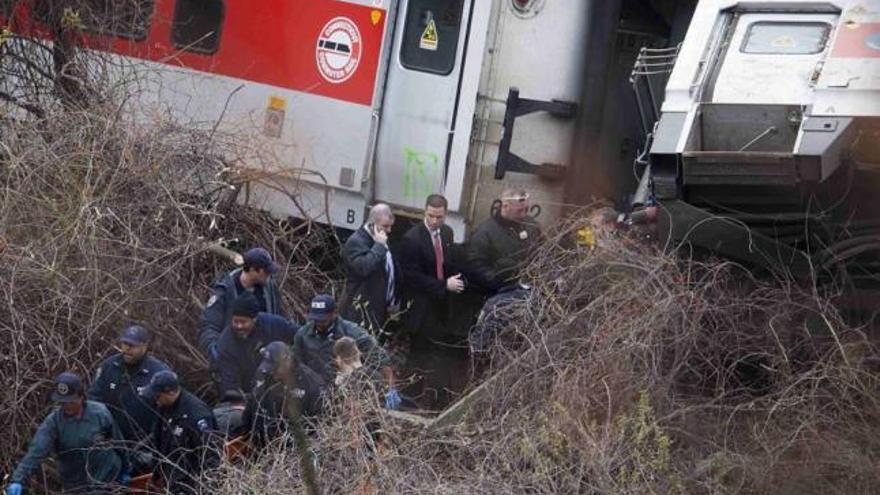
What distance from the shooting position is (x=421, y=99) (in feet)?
40.4

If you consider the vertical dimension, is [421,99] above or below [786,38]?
below

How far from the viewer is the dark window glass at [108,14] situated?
12.0m

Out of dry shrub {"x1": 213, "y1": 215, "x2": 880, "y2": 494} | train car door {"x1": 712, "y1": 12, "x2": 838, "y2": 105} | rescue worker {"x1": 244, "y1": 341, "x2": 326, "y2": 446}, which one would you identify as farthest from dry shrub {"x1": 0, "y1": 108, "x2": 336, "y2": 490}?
train car door {"x1": 712, "y1": 12, "x2": 838, "y2": 105}

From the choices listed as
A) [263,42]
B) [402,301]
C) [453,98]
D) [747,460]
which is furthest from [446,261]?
[747,460]

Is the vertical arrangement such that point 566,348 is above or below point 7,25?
below

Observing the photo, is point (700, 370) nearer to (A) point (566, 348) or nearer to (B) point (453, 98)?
(A) point (566, 348)

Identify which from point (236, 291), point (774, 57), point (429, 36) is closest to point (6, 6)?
point (429, 36)

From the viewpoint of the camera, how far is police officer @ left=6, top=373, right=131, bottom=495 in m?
8.41

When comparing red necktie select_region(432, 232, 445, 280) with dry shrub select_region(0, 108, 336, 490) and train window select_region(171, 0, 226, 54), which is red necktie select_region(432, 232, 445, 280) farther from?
train window select_region(171, 0, 226, 54)

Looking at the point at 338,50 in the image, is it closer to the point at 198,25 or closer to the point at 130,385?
the point at 198,25

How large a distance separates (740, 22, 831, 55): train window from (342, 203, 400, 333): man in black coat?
2.51 meters

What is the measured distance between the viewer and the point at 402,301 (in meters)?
11.6

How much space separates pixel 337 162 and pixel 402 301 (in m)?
1.35

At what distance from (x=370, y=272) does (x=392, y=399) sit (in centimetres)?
181
